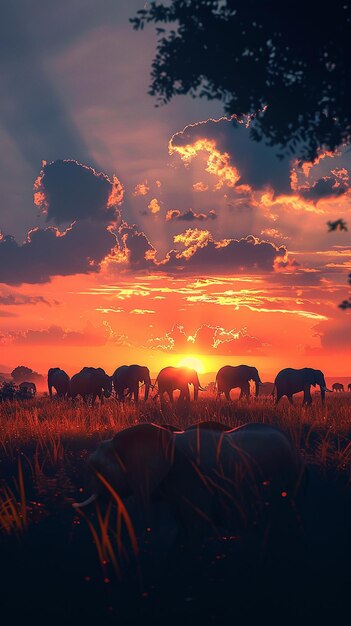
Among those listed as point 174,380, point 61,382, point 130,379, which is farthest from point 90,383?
point 61,382

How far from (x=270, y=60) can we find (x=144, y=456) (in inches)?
251

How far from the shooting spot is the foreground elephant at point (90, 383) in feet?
96.6

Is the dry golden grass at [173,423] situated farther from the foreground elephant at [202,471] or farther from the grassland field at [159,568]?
the foreground elephant at [202,471]

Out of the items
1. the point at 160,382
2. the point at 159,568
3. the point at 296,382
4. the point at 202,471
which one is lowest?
the point at 159,568

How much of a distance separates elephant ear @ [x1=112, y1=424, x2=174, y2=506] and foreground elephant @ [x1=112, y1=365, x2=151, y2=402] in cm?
2326

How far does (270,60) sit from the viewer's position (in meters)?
10.2

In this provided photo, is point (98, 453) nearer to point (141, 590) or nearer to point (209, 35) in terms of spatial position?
point (141, 590)

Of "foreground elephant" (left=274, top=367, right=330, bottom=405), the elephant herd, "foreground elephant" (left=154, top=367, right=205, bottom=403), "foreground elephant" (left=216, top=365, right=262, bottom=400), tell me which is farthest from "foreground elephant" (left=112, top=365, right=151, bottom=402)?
"foreground elephant" (left=274, top=367, right=330, bottom=405)

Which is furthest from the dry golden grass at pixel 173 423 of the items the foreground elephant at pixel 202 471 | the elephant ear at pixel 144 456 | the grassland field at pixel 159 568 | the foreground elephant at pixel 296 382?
the foreground elephant at pixel 296 382

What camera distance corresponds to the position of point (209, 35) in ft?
33.6

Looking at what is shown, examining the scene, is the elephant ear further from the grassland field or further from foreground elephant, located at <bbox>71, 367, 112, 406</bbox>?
foreground elephant, located at <bbox>71, 367, 112, 406</bbox>

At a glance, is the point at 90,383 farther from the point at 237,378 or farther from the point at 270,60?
the point at 270,60

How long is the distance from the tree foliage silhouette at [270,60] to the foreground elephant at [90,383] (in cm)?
1998

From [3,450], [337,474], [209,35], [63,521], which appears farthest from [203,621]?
[209,35]
